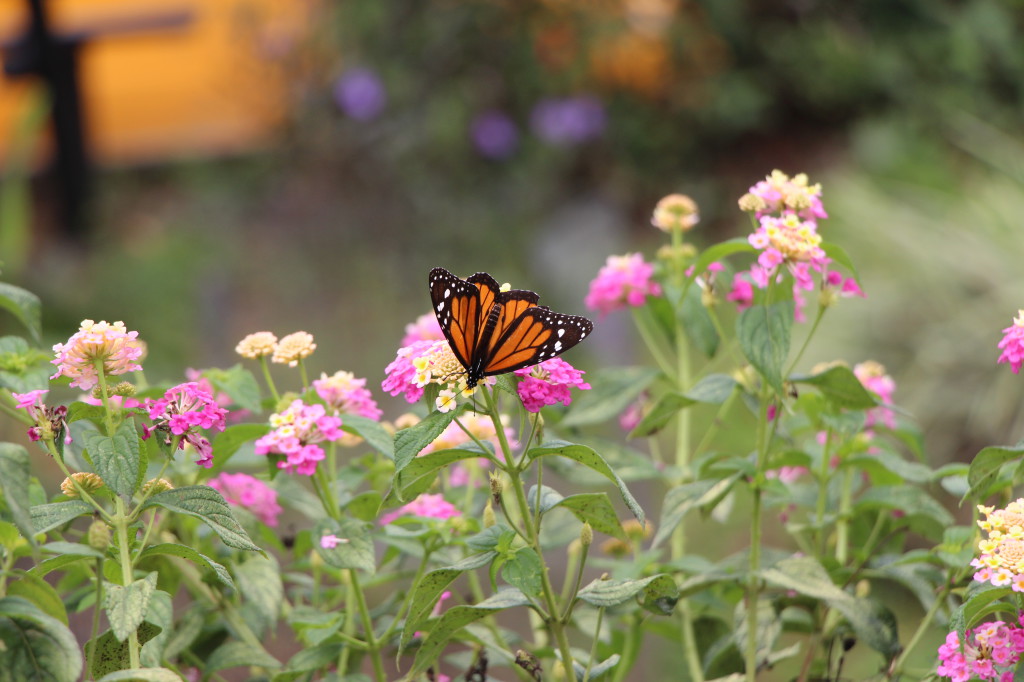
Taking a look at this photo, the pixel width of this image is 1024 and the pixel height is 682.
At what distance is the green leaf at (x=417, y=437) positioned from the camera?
794 mm

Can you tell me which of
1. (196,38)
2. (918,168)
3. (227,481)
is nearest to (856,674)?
(227,481)

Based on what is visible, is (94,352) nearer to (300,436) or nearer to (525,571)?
(300,436)

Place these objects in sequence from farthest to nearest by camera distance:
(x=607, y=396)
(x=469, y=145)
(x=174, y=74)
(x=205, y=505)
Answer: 1. (x=174, y=74)
2. (x=469, y=145)
3. (x=607, y=396)
4. (x=205, y=505)

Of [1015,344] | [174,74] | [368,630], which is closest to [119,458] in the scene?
[368,630]

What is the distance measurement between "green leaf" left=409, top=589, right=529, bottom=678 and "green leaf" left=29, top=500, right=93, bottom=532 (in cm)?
25

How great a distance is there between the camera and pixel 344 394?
38.8 inches

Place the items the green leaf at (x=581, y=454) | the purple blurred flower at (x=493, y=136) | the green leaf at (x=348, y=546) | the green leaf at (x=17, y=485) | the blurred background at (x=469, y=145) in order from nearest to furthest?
1. the green leaf at (x=17, y=485)
2. the green leaf at (x=581, y=454)
3. the green leaf at (x=348, y=546)
4. the blurred background at (x=469, y=145)
5. the purple blurred flower at (x=493, y=136)

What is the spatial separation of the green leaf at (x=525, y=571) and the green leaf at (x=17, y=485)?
311 millimetres

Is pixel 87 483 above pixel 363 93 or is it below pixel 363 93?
below

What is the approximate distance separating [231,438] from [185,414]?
4.3 inches

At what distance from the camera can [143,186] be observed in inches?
197

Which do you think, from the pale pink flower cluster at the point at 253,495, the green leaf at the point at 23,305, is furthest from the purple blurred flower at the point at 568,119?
the green leaf at the point at 23,305

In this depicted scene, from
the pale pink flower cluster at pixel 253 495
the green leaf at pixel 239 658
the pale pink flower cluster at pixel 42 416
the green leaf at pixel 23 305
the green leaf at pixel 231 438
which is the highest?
the green leaf at pixel 23 305

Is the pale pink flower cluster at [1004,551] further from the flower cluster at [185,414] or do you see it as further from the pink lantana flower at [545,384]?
the flower cluster at [185,414]
